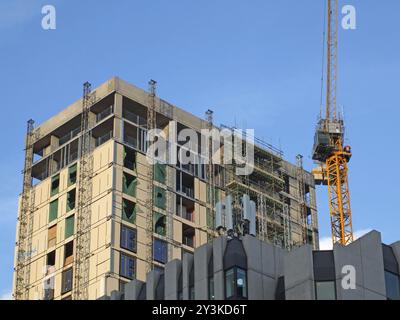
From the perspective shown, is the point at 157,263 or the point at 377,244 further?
the point at 157,263

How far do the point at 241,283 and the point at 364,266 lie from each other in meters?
9.77

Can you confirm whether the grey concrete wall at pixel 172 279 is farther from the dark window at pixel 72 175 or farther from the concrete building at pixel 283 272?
the dark window at pixel 72 175

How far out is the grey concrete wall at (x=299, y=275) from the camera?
75312 mm

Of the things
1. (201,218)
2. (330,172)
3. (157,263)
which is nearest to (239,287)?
(157,263)

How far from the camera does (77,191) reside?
14712 centimetres

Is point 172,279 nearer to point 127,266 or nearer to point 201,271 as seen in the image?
point 201,271

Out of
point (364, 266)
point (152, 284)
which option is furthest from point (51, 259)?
point (364, 266)

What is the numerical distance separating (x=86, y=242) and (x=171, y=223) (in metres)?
13.0

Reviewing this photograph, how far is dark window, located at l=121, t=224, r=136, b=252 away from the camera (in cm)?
13950

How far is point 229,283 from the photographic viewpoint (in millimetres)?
80125

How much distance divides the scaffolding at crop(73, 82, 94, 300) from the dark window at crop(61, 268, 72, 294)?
2.34 m

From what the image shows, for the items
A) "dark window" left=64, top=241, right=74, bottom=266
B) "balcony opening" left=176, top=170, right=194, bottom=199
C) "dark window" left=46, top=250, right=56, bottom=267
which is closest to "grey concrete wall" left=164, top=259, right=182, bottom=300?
"dark window" left=64, top=241, right=74, bottom=266

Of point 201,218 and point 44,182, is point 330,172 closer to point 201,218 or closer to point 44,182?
point 201,218

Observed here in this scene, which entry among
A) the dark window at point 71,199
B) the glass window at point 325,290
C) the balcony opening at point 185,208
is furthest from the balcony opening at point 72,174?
the glass window at point 325,290
